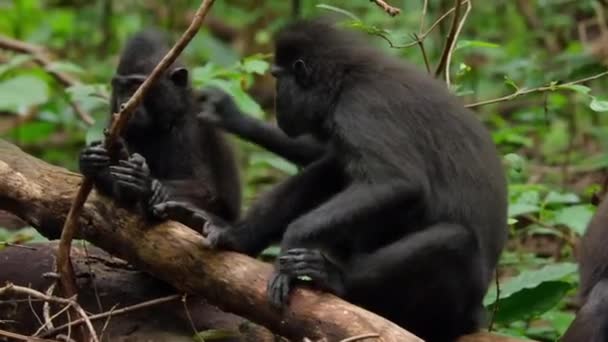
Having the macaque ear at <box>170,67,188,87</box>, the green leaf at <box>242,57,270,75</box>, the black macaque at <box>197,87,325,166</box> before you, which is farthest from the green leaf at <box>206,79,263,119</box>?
the black macaque at <box>197,87,325,166</box>

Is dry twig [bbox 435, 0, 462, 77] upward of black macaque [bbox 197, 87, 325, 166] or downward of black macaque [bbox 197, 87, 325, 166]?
upward

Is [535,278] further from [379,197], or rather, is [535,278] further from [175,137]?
[175,137]

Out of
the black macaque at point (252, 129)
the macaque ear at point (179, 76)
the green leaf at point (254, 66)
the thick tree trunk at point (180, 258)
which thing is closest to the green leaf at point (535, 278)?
the thick tree trunk at point (180, 258)

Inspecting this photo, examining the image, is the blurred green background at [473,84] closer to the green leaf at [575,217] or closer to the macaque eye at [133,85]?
the green leaf at [575,217]

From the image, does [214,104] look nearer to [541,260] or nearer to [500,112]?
[541,260]

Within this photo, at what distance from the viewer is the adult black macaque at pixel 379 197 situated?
5.02m

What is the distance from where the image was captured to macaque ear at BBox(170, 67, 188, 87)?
6234 millimetres

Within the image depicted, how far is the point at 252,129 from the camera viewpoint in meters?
5.88

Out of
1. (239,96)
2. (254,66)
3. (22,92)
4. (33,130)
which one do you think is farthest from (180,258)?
(33,130)

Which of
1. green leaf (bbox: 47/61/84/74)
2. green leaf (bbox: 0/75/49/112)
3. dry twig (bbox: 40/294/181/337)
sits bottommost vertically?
dry twig (bbox: 40/294/181/337)

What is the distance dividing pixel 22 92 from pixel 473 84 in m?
4.28

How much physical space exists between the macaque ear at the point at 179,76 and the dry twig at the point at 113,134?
1131mm

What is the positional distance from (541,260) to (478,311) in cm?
186

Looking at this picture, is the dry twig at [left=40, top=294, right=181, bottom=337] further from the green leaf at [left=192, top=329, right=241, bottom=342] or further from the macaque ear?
the macaque ear
